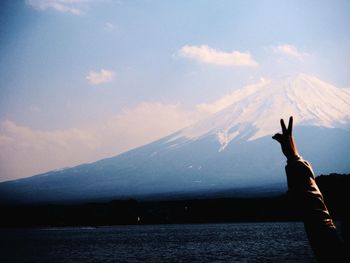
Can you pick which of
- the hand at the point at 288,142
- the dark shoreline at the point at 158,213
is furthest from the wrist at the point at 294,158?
the dark shoreline at the point at 158,213

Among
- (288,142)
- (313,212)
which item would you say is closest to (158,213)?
(288,142)

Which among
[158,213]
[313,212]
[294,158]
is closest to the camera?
[313,212]

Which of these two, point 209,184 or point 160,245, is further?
point 209,184

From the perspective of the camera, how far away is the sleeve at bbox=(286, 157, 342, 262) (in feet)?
7.19

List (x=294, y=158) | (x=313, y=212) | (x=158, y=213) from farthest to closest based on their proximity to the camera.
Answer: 1. (x=158, y=213)
2. (x=294, y=158)
3. (x=313, y=212)

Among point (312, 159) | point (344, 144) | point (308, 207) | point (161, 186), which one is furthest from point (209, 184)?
point (308, 207)

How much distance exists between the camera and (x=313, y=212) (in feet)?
7.35

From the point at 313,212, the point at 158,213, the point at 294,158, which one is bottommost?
the point at 313,212

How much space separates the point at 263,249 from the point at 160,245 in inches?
424

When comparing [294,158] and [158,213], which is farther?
[158,213]

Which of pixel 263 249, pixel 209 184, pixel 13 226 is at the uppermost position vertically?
pixel 209 184

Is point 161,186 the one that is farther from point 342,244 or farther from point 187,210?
point 342,244

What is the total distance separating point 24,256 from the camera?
41.0 metres

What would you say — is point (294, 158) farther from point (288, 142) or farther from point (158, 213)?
point (158, 213)
